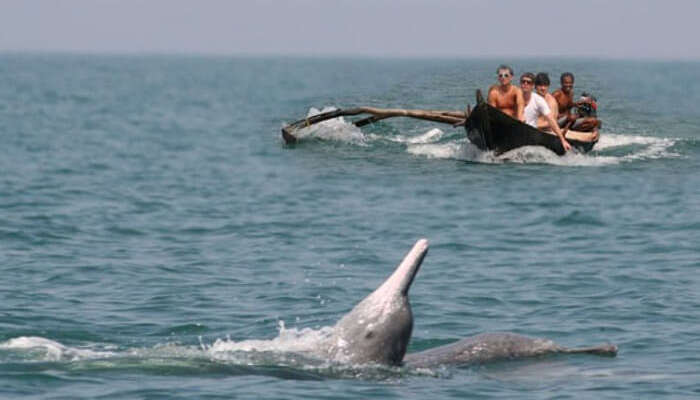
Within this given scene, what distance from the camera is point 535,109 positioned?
30.6 m

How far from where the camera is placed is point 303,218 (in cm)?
2650

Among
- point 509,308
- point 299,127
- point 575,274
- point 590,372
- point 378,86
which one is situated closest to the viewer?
point 590,372

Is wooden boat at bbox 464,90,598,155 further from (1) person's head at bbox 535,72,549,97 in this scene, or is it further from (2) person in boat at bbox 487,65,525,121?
(1) person's head at bbox 535,72,549,97

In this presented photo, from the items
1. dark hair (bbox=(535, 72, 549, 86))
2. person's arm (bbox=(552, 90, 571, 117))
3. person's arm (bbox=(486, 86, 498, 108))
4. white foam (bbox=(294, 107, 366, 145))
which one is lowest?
white foam (bbox=(294, 107, 366, 145))

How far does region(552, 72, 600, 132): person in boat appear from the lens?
31.8m

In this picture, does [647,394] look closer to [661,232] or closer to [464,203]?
[661,232]

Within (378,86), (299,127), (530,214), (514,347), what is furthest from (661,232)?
(378,86)

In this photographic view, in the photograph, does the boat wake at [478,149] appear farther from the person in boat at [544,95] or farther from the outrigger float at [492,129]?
the person in boat at [544,95]

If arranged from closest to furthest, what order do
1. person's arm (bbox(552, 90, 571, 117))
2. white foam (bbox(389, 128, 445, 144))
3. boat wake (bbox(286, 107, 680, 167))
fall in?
1. boat wake (bbox(286, 107, 680, 167))
2. person's arm (bbox(552, 90, 571, 117))
3. white foam (bbox(389, 128, 445, 144))

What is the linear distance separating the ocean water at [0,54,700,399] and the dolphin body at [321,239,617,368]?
260mm

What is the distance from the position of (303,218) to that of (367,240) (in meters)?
2.73

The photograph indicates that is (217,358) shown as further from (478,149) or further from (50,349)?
(478,149)

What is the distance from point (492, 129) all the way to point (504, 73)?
55.7 inches

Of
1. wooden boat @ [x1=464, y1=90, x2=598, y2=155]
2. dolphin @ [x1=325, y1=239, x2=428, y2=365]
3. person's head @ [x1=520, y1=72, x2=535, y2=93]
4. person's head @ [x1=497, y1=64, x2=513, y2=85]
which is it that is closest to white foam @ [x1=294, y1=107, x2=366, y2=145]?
wooden boat @ [x1=464, y1=90, x2=598, y2=155]
